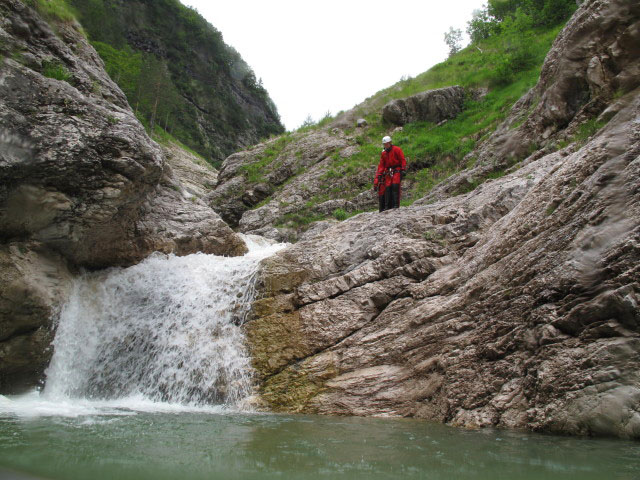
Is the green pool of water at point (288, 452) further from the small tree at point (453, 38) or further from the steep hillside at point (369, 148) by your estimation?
the small tree at point (453, 38)

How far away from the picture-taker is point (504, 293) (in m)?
6.54

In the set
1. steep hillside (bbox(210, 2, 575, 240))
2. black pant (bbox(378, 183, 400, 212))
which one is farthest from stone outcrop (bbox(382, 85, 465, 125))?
black pant (bbox(378, 183, 400, 212))

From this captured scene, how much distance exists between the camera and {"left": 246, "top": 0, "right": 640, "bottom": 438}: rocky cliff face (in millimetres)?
5039

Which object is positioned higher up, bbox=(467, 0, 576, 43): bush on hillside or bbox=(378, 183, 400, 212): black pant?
bbox=(467, 0, 576, 43): bush on hillside

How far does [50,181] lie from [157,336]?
4562 mm

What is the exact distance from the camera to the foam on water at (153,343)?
823 cm

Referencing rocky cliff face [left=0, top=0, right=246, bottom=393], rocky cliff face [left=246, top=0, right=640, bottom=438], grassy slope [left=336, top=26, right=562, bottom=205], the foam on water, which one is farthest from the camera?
grassy slope [left=336, top=26, right=562, bottom=205]

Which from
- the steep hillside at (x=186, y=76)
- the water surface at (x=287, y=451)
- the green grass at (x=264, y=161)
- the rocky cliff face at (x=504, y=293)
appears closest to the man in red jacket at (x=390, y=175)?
the rocky cliff face at (x=504, y=293)

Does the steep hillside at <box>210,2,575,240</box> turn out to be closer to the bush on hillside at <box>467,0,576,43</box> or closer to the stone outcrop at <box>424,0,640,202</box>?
the bush on hillside at <box>467,0,576,43</box>

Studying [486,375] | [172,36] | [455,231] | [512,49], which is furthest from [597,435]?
[172,36]

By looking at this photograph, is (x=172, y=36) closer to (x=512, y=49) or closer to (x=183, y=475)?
(x=512, y=49)

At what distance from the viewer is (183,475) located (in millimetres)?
3041

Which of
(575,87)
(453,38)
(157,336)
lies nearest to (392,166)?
(575,87)

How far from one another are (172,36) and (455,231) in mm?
73287
